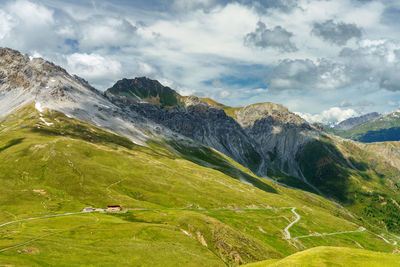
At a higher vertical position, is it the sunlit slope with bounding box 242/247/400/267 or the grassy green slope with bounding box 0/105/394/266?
the sunlit slope with bounding box 242/247/400/267

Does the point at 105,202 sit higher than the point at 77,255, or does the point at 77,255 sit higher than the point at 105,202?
the point at 77,255

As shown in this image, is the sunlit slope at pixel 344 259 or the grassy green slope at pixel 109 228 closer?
the sunlit slope at pixel 344 259

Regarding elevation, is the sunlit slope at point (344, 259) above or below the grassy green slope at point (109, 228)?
above

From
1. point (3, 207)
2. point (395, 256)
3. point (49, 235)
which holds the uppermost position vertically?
point (395, 256)

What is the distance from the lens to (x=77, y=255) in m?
66.1

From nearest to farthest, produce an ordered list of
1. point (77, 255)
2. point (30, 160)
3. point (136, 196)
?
1. point (77, 255)
2. point (136, 196)
3. point (30, 160)

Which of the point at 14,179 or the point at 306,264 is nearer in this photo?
the point at 306,264

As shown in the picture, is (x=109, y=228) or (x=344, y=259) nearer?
(x=344, y=259)

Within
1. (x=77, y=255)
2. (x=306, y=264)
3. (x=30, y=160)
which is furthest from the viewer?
(x=30, y=160)

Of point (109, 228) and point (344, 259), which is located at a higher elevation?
point (344, 259)

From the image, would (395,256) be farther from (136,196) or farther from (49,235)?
(136,196)

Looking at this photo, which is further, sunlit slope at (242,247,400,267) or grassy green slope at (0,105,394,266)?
grassy green slope at (0,105,394,266)

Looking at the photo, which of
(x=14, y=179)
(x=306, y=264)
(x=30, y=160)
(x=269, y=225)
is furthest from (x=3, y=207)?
(x=269, y=225)

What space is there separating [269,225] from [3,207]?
150194 mm
